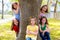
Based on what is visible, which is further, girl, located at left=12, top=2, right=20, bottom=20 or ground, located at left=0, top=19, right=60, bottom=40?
ground, located at left=0, top=19, right=60, bottom=40

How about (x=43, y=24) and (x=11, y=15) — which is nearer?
(x=43, y=24)

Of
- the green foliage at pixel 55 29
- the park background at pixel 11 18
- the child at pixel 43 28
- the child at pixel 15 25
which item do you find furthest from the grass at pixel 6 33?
the green foliage at pixel 55 29

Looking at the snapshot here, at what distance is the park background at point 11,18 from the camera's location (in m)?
3.08

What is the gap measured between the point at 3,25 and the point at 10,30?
17cm

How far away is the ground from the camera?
10.2 ft

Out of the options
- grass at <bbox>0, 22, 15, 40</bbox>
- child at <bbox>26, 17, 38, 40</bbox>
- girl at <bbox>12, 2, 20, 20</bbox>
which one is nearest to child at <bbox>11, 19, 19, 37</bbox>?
girl at <bbox>12, 2, 20, 20</bbox>

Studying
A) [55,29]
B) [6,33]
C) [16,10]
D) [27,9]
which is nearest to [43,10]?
[27,9]

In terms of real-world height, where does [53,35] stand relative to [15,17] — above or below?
below

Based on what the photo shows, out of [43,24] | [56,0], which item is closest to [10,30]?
[43,24]

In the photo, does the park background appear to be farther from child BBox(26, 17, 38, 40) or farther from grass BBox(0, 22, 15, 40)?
child BBox(26, 17, 38, 40)

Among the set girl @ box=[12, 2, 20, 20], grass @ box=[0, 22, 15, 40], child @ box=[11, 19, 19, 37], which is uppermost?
girl @ box=[12, 2, 20, 20]

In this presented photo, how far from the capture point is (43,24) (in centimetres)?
272

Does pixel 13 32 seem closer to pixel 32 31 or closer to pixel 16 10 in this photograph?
pixel 16 10

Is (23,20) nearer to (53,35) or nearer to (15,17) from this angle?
(15,17)
